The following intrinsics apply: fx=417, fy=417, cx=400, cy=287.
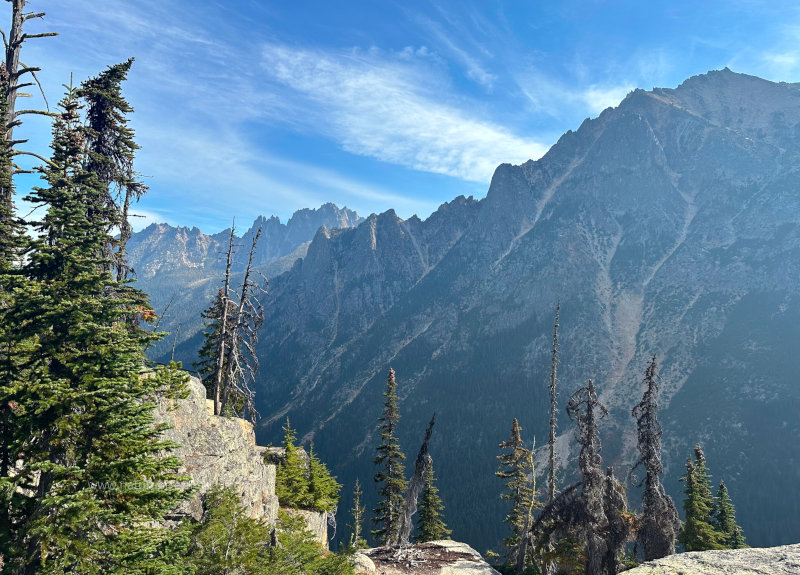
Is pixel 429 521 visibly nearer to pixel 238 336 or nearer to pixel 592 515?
pixel 592 515

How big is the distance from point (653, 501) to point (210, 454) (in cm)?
2449

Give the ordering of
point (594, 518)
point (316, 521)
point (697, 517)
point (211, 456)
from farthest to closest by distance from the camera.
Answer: point (697, 517) → point (316, 521) → point (594, 518) → point (211, 456)

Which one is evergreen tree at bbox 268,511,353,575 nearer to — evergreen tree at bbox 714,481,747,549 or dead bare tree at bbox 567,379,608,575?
dead bare tree at bbox 567,379,608,575

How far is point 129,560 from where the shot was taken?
31.1ft

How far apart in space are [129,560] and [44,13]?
60.6ft

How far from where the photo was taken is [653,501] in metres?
24.4

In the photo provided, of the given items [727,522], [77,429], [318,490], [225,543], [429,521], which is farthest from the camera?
[429,521]

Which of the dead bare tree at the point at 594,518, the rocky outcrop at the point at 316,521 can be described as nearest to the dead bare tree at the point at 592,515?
the dead bare tree at the point at 594,518

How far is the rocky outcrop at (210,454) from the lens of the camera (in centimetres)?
1694

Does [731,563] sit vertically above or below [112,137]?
below

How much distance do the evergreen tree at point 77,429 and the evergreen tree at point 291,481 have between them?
22.1 meters

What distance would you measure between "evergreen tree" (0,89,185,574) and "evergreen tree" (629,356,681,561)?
2360 centimetres

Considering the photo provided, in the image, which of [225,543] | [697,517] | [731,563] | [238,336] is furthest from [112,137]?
[697,517]

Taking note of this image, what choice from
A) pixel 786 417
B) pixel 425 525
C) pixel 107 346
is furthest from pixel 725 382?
pixel 107 346
